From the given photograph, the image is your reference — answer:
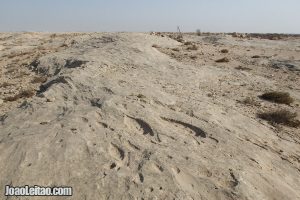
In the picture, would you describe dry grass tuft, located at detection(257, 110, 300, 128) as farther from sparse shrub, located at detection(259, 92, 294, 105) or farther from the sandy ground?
sparse shrub, located at detection(259, 92, 294, 105)

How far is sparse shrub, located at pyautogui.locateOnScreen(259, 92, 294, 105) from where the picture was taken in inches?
656

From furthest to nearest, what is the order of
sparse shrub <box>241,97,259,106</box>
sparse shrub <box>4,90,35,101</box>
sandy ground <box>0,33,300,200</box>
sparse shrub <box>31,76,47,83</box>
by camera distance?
sparse shrub <box>31,76,47,83</box> → sparse shrub <box>4,90,35,101</box> → sparse shrub <box>241,97,259,106</box> → sandy ground <box>0,33,300,200</box>

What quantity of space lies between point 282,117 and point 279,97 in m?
2.64

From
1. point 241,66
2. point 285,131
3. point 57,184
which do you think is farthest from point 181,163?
point 241,66

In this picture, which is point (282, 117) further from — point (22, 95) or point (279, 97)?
point (22, 95)

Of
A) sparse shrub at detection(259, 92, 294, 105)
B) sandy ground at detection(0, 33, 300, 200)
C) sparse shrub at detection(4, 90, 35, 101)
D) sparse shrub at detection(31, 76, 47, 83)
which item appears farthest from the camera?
sparse shrub at detection(31, 76, 47, 83)

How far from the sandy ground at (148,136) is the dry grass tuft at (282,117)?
318 millimetres

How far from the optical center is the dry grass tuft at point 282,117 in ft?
46.3

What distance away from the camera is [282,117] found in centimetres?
1441

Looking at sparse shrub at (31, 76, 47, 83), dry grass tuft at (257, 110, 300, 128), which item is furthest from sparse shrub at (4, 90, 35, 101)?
dry grass tuft at (257, 110, 300, 128)

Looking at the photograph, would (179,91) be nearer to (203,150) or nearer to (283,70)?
(203,150)

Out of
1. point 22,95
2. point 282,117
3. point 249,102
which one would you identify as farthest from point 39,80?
point 282,117

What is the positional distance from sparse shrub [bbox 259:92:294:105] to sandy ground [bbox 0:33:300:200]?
0.32m

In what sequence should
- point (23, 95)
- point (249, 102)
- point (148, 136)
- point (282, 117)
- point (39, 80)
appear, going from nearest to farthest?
point (148, 136), point (282, 117), point (249, 102), point (23, 95), point (39, 80)
